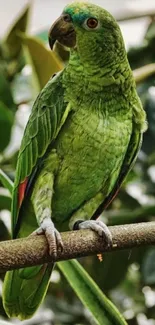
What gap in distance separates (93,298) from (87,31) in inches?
13.1

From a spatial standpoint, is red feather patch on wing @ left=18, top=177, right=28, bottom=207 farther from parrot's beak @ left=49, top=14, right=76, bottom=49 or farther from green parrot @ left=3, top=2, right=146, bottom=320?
parrot's beak @ left=49, top=14, right=76, bottom=49

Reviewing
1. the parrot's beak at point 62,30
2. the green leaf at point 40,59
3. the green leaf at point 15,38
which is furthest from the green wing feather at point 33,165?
the green leaf at point 15,38

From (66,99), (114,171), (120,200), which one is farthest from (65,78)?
(120,200)

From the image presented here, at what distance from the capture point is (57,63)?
1134 mm

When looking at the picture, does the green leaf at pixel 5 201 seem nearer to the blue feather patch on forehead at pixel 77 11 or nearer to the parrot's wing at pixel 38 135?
the parrot's wing at pixel 38 135

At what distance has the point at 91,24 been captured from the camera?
31.9 inches

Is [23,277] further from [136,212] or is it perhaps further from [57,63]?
[57,63]

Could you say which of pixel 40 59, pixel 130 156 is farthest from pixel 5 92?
pixel 130 156

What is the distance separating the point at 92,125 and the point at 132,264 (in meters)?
0.44

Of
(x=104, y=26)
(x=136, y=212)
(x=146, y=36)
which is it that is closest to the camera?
(x=104, y=26)

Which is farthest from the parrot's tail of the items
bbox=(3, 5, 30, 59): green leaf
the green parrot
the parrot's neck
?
bbox=(3, 5, 30, 59): green leaf

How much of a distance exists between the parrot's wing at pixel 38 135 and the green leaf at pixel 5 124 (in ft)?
0.56

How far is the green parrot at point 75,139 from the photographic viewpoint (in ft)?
Answer: 2.80

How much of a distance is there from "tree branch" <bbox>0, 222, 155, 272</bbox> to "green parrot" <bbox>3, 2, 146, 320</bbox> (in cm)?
12
